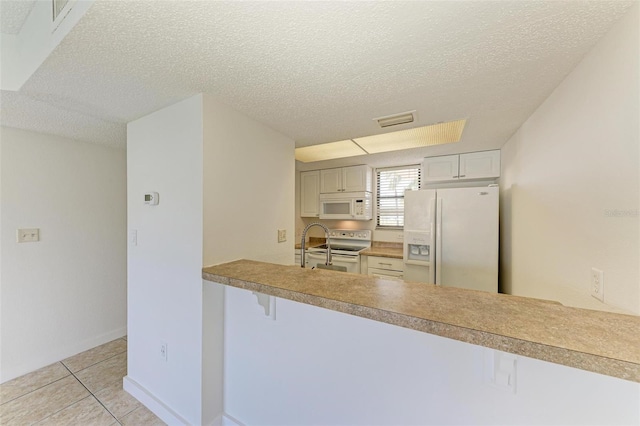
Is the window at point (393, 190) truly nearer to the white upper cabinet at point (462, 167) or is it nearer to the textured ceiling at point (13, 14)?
the white upper cabinet at point (462, 167)

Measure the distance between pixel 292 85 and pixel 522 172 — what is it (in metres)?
1.89

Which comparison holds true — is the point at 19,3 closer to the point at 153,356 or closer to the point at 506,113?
the point at 153,356

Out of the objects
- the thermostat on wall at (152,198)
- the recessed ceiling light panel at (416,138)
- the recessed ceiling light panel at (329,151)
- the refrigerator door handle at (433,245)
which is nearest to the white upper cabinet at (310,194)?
the recessed ceiling light panel at (329,151)

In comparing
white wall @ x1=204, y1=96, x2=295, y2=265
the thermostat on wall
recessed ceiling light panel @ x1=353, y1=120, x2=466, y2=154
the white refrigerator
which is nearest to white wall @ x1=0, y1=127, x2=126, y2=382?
the thermostat on wall

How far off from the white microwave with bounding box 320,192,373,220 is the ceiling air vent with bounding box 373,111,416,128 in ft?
5.60

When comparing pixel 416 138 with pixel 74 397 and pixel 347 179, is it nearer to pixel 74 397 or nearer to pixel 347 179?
pixel 347 179

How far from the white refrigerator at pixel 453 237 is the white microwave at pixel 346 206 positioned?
33.6 inches

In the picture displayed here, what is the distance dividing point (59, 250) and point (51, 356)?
97 cm

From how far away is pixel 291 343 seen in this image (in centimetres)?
139

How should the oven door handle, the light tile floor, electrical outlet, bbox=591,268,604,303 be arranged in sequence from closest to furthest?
electrical outlet, bbox=591,268,604,303, the light tile floor, the oven door handle

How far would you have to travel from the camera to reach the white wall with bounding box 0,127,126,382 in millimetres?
1969

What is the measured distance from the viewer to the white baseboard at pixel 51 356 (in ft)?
6.37

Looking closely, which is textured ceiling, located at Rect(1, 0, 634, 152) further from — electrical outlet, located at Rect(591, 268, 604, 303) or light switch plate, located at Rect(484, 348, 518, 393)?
light switch plate, located at Rect(484, 348, 518, 393)

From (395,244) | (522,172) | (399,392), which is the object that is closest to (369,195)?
(395,244)
